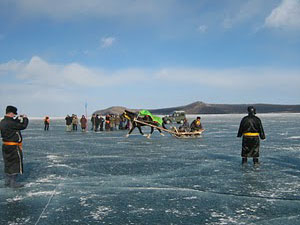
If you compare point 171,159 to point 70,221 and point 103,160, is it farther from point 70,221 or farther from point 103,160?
point 70,221

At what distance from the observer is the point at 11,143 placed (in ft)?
20.6

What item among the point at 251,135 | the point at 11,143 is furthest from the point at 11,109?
the point at 251,135

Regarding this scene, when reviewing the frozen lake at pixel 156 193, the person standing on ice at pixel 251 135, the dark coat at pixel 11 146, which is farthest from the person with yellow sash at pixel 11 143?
the person standing on ice at pixel 251 135

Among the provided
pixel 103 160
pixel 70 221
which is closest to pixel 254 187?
pixel 70 221

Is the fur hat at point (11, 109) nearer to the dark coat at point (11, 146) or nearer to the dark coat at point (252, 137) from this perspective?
the dark coat at point (11, 146)

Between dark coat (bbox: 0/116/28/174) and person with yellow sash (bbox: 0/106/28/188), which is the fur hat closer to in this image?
person with yellow sash (bbox: 0/106/28/188)

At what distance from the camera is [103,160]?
10289 millimetres

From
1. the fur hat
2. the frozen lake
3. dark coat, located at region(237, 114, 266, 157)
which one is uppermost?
the fur hat

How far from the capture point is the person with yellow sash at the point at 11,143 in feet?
20.4

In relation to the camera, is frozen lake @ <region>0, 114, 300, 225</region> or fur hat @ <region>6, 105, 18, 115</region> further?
fur hat @ <region>6, 105, 18, 115</region>

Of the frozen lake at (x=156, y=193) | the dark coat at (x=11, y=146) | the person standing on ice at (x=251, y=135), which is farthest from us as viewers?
the person standing on ice at (x=251, y=135)

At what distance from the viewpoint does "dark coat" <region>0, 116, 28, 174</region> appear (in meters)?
6.21

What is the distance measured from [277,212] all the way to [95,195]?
3245 mm

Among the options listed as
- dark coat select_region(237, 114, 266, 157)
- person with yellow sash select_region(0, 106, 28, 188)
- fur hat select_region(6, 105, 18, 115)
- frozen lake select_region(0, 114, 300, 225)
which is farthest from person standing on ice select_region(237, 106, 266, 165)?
fur hat select_region(6, 105, 18, 115)
